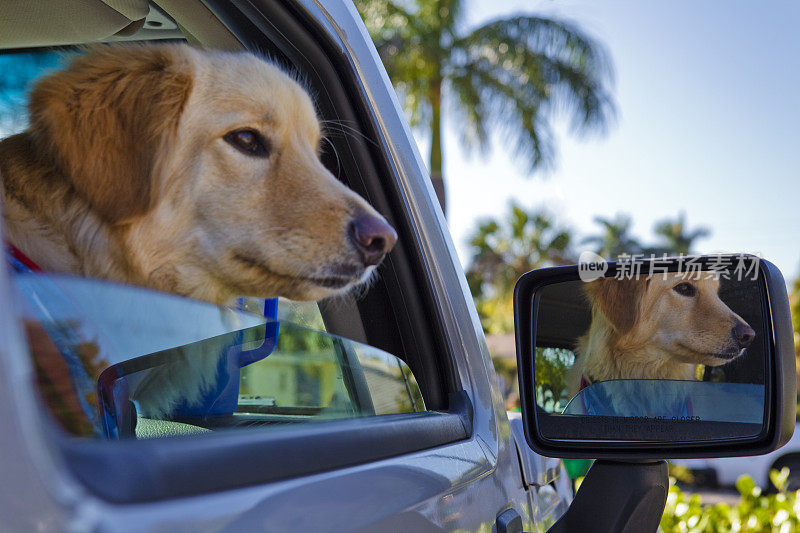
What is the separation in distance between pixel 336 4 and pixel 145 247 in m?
0.63

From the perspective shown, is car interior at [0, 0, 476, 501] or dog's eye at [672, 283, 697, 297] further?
dog's eye at [672, 283, 697, 297]

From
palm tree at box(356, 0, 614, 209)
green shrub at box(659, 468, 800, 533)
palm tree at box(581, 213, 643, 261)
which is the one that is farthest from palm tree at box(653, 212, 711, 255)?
green shrub at box(659, 468, 800, 533)

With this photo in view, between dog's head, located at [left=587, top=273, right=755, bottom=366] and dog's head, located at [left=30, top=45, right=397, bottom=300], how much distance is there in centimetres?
55

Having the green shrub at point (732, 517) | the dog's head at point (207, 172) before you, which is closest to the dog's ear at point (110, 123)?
the dog's head at point (207, 172)

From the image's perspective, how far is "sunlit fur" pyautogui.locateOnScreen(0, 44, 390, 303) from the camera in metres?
1.13

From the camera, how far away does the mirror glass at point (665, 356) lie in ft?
5.02

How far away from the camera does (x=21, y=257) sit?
94cm

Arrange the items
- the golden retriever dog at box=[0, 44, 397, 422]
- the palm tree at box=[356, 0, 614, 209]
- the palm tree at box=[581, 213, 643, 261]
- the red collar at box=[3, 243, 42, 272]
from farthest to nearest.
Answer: the palm tree at box=[581, 213, 643, 261] → the palm tree at box=[356, 0, 614, 209] → the golden retriever dog at box=[0, 44, 397, 422] → the red collar at box=[3, 243, 42, 272]

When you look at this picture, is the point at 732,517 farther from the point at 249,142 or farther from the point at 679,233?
the point at 679,233

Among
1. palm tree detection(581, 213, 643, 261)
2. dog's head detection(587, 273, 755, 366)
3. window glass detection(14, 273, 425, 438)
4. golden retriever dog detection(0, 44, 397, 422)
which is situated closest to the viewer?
window glass detection(14, 273, 425, 438)

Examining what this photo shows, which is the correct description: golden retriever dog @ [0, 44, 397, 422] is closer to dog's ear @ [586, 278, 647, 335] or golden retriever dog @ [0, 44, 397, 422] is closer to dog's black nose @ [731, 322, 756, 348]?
dog's ear @ [586, 278, 647, 335]

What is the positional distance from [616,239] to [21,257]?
129 ft

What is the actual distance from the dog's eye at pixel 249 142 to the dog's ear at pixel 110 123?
4.3 inches

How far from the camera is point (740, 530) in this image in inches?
172
